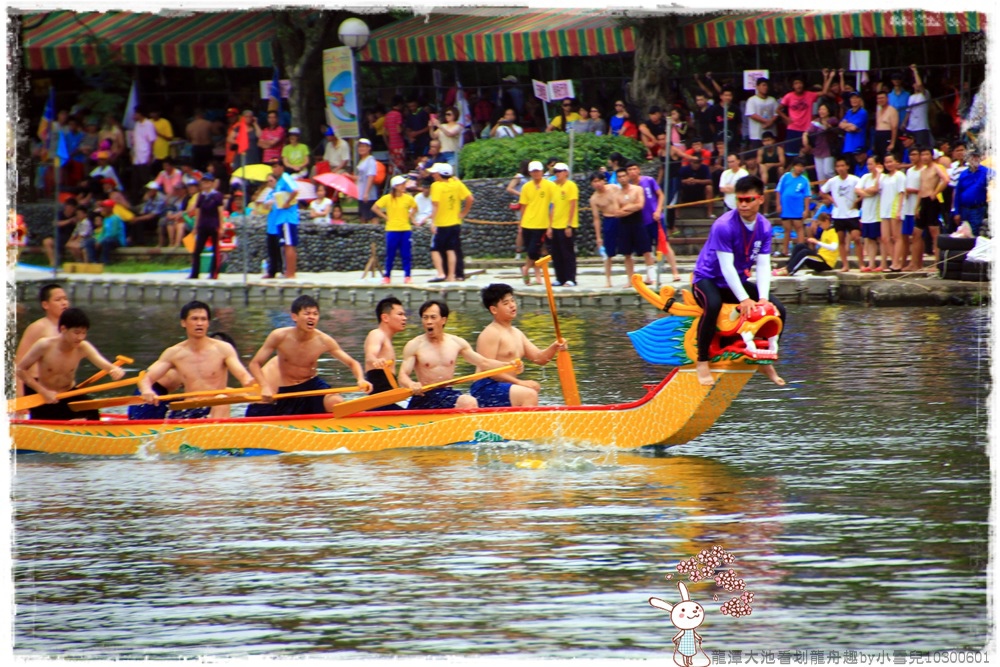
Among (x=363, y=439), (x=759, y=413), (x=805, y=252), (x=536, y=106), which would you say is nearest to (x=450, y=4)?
(x=363, y=439)

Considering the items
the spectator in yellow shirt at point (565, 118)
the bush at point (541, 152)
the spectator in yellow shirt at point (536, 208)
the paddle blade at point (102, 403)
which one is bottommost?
the paddle blade at point (102, 403)

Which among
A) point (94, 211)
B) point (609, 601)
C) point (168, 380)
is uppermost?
point (94, 211)

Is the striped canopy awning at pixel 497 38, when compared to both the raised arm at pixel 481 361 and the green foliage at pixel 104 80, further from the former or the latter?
the raised arm at pixel 481 361

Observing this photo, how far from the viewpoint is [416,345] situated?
35.9ft

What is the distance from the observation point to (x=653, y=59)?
2500 centimetres

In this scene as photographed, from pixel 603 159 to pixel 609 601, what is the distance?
17342 millimetres

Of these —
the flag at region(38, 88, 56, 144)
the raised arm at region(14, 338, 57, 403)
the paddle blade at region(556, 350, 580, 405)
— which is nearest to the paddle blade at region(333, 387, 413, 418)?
the paddle blade at region(556, 350, 580, 405)

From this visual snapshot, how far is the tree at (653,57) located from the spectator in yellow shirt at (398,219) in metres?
5.88

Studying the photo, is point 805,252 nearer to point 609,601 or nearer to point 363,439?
point 363,439

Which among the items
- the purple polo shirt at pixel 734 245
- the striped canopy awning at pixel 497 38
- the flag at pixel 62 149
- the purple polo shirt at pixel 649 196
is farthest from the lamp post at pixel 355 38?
the purple polo shirt at pixel 734 245

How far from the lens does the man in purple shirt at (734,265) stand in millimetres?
9359

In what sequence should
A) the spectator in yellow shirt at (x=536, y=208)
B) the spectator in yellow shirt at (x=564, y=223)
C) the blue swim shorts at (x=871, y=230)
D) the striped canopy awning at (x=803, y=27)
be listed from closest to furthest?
the blue swim shorts at (x=871, y=230) → the spectator in yellow shirt at (x=564, y=223) → the spectator in yellow shirt at (x=536, y=208) → the striped canopy awning at (x=803, y=27)

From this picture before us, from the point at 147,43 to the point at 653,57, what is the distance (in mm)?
10774

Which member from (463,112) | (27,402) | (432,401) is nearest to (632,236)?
(463,112)
